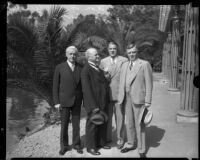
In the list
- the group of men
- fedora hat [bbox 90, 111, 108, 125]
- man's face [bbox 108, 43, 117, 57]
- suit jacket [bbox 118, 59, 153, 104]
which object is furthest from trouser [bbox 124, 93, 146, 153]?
man's face [bbox 108, 43, 117, 57]

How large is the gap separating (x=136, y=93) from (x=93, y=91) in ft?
2.20

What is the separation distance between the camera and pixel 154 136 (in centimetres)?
513

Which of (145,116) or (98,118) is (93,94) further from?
(145,116)

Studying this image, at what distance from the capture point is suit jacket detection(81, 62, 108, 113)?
3.90 m

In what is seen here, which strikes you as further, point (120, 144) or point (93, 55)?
point (120, 144)

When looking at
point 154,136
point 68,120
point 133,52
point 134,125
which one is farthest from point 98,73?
point 154,136

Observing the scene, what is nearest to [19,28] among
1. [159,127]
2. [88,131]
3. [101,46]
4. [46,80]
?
[46,80]

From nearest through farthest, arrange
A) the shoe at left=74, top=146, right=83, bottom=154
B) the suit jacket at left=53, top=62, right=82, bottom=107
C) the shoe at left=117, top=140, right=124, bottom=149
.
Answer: the suit jacket at left=53, top=62, right=82, bottom=107
the shoe at left=74, top=146, right=83, bottom=154
the shoe at left=117, top=140, right=124, bottom=149

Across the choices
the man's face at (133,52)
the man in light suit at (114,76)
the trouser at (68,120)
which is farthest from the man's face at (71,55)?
the man's face at (133,52)

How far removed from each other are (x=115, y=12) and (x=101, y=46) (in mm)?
24578

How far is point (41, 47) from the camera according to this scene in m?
6.60

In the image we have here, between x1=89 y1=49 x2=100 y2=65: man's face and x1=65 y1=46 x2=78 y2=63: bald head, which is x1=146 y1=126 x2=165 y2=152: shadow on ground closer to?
x1=89 y1=49 x2=100 y2=65: man's face

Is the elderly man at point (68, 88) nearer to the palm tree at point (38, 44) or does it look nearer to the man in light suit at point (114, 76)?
the man in light suit at point (114, 76)

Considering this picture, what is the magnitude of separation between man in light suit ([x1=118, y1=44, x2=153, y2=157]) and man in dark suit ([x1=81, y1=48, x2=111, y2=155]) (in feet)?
1.07
